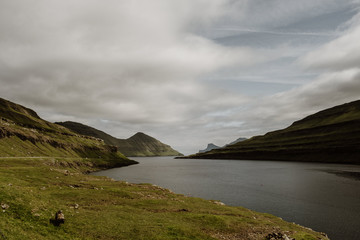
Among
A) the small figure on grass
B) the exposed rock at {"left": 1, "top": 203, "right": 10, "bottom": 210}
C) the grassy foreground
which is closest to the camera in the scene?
the grassy foreground

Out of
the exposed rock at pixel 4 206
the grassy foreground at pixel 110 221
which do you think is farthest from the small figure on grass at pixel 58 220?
the exposed rock at pixel 4 206

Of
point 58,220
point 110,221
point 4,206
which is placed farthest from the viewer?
point 110,221

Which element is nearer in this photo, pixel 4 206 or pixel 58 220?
pixel 4 206

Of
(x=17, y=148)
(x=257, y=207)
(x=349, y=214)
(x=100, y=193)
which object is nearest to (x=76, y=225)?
(x=100, y=193)

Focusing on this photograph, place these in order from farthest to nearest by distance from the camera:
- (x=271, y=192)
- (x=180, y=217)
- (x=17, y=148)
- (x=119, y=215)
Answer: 1. (x=17, y=148)
2. (x=271, y=192)
3. (x=180, y=217)
4. (x=119, y=215)

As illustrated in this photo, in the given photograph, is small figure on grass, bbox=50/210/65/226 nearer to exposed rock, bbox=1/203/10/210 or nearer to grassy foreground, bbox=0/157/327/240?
grassy foreground, bbox=0/157/327/240

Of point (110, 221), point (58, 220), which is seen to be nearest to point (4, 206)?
point (58, 220)

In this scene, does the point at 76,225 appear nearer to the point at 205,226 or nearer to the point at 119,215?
Result: the point at 119,215

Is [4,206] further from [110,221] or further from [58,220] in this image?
[110,221]

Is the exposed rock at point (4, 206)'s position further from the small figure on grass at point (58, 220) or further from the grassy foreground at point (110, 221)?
the small figure on grass at point (58, 220)

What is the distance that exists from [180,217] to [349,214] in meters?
53.1

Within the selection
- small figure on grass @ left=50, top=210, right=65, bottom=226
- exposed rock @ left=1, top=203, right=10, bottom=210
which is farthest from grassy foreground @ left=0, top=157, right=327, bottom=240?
small figure on grass @ left=50, top=210, right=65, bottom=226

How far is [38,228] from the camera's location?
82.5 ft

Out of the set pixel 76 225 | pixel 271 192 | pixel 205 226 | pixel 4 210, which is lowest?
pixel 271 192
